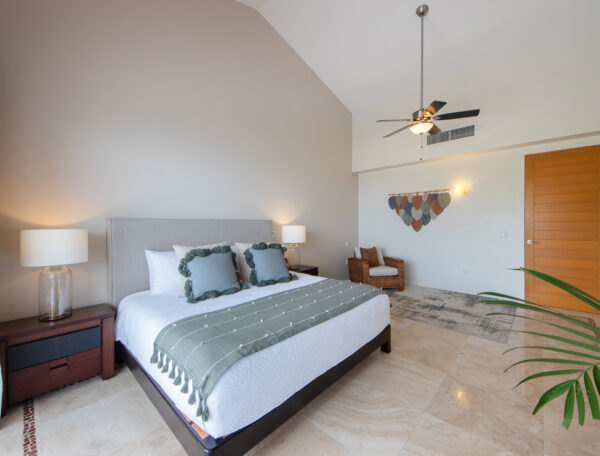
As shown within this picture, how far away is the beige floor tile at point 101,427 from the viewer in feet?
5.70

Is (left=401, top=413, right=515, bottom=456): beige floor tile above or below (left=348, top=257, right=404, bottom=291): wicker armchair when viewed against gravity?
below

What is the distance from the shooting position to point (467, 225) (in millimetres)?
4820

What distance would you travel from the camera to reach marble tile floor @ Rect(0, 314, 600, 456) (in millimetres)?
1717

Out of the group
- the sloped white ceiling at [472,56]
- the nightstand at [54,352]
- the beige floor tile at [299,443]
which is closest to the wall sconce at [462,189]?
the sloped white ceiling at [472,56]

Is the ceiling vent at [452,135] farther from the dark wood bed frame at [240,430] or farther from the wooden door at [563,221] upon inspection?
the dark wood bed frame at [240,430]

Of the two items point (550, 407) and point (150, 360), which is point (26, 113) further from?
point (550, 407)

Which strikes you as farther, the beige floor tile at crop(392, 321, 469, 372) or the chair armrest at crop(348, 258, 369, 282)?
the chair armrest at crop(348, 258, 369, 282)

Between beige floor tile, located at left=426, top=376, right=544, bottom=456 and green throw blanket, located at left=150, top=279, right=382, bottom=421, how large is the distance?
939 mm

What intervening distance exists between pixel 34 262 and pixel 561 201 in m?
6.10

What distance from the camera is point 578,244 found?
3.90 metres

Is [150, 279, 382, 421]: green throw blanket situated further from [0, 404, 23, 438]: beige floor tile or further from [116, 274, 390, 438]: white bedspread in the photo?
[0, 404, 23, 438]: beige floor tile

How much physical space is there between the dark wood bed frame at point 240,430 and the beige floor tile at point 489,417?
0.72 m

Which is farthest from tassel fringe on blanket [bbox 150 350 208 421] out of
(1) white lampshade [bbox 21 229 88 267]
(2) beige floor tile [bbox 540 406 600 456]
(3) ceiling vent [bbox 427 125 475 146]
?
(3) ceiling vent [bbox 427 125 475 146]

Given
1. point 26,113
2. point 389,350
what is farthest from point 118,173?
point 389,350
